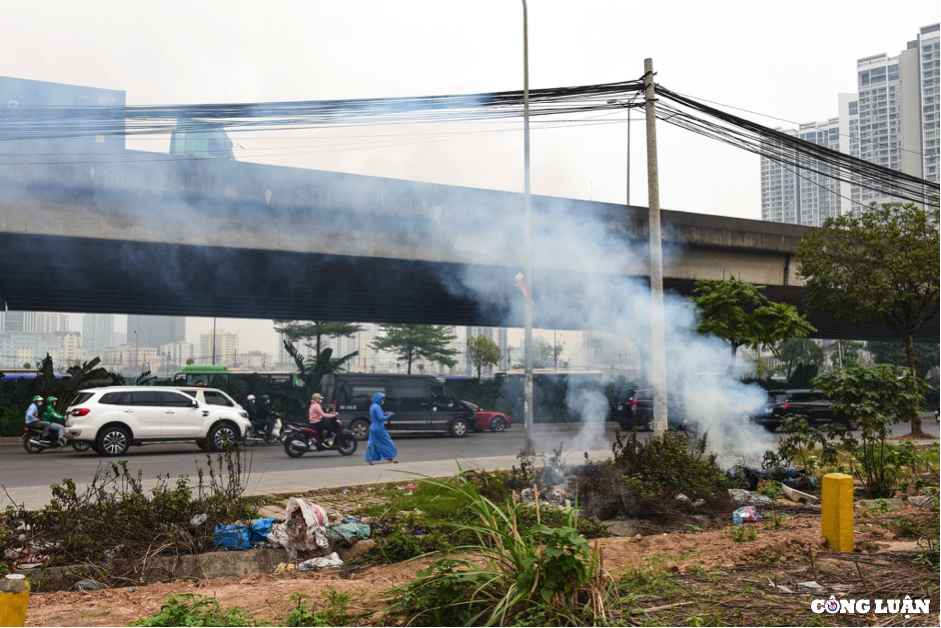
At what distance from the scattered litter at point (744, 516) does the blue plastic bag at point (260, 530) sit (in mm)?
4799

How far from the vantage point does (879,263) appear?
64.1ft

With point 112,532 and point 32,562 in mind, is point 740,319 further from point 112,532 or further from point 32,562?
point 32,562

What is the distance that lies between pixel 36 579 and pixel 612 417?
65.7 feet

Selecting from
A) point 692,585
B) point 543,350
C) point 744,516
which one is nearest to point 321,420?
point 744,516

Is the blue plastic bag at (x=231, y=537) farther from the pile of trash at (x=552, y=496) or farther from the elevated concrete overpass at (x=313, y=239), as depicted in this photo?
the elevated concrete overpass at (x=313, y=239)

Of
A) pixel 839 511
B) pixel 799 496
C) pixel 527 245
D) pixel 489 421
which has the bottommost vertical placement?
pixel 489 421

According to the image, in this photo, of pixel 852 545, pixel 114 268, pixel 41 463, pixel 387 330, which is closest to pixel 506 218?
pixel 114 268

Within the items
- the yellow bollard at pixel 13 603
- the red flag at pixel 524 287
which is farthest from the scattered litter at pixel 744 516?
the red flag at pixel 524 287

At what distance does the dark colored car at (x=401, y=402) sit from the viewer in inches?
816

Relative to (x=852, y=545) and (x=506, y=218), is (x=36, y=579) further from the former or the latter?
(x=506, y=218)

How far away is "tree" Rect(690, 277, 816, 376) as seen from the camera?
42.3 ft

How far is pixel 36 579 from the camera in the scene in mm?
5527

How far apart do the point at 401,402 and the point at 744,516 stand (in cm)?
1475

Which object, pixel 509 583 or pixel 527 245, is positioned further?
pixel 527 245
